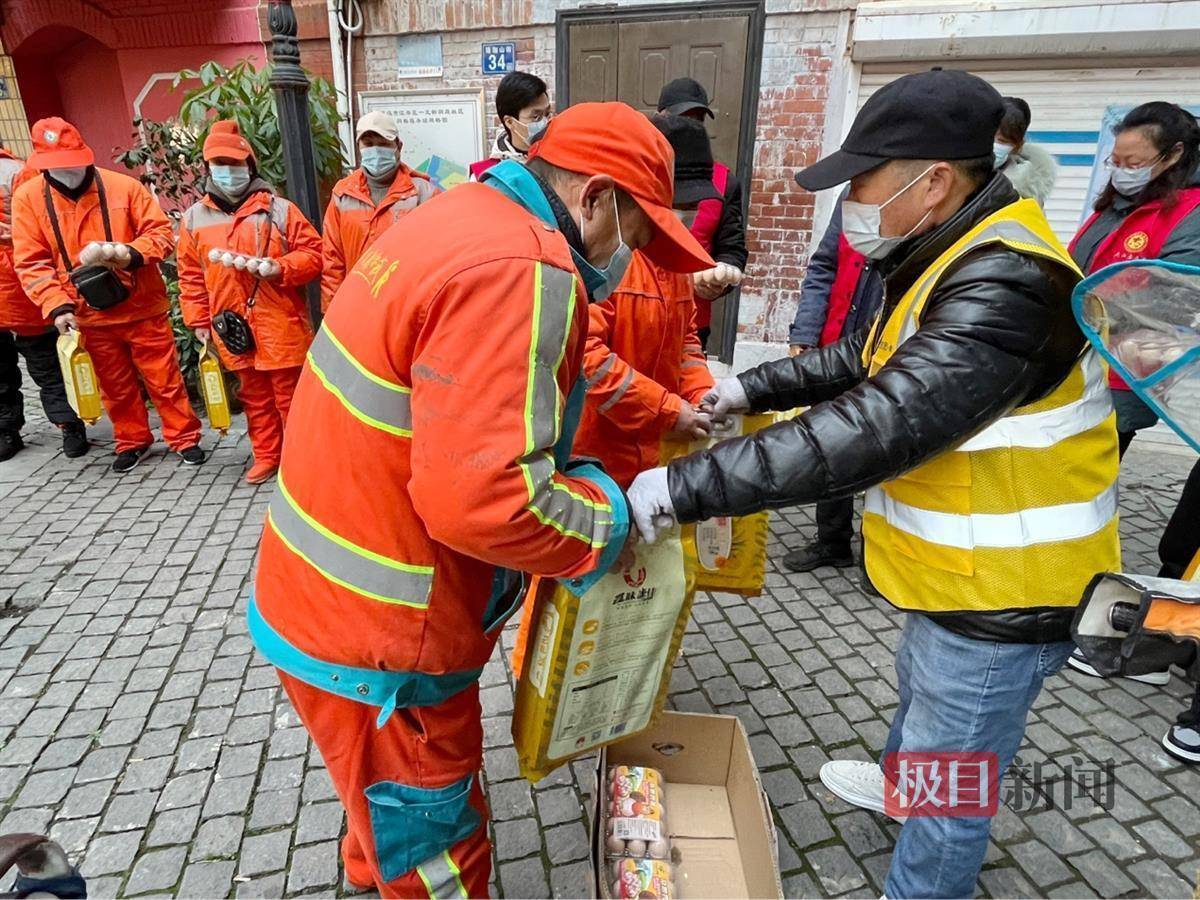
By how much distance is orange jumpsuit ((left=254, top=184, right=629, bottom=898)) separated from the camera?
1243mm

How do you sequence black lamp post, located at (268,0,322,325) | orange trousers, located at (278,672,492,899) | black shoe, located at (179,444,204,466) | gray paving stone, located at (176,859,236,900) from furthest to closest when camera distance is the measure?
black shoe, located at (179,444,204,466) → black lamp post, located at (268,0,322,325) → gray paving stone, located at (176,859,236,900) → orange trousers, located at (278,672,492,899)

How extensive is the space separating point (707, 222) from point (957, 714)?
294cm

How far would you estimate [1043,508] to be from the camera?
1.59 metres

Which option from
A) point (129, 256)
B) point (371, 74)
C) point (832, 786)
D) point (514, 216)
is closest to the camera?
point (514, 216)

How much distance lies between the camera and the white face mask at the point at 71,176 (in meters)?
4.54

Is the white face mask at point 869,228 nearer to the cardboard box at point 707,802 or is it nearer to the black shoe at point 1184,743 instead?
the cardboard box at point 707,802

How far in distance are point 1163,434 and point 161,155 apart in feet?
28.4

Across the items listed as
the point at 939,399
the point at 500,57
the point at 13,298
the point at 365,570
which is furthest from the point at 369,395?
the point at 500,57

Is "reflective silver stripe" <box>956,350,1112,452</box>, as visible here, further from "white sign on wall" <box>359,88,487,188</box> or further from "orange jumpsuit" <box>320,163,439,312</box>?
"white sign on wall" <box>359,88,487,188</box>

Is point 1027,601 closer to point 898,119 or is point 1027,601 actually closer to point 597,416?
point 898,119

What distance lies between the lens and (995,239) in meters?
1.47

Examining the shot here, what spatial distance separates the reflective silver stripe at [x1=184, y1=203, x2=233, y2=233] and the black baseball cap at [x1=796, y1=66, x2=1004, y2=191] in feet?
14.0

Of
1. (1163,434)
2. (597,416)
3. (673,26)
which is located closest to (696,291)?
(597,416)

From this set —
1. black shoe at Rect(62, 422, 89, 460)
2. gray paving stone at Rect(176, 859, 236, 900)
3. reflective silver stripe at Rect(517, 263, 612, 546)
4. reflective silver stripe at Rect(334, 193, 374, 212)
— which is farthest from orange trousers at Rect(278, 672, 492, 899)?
black shoe at Rect(62, 422, 89, 460)
